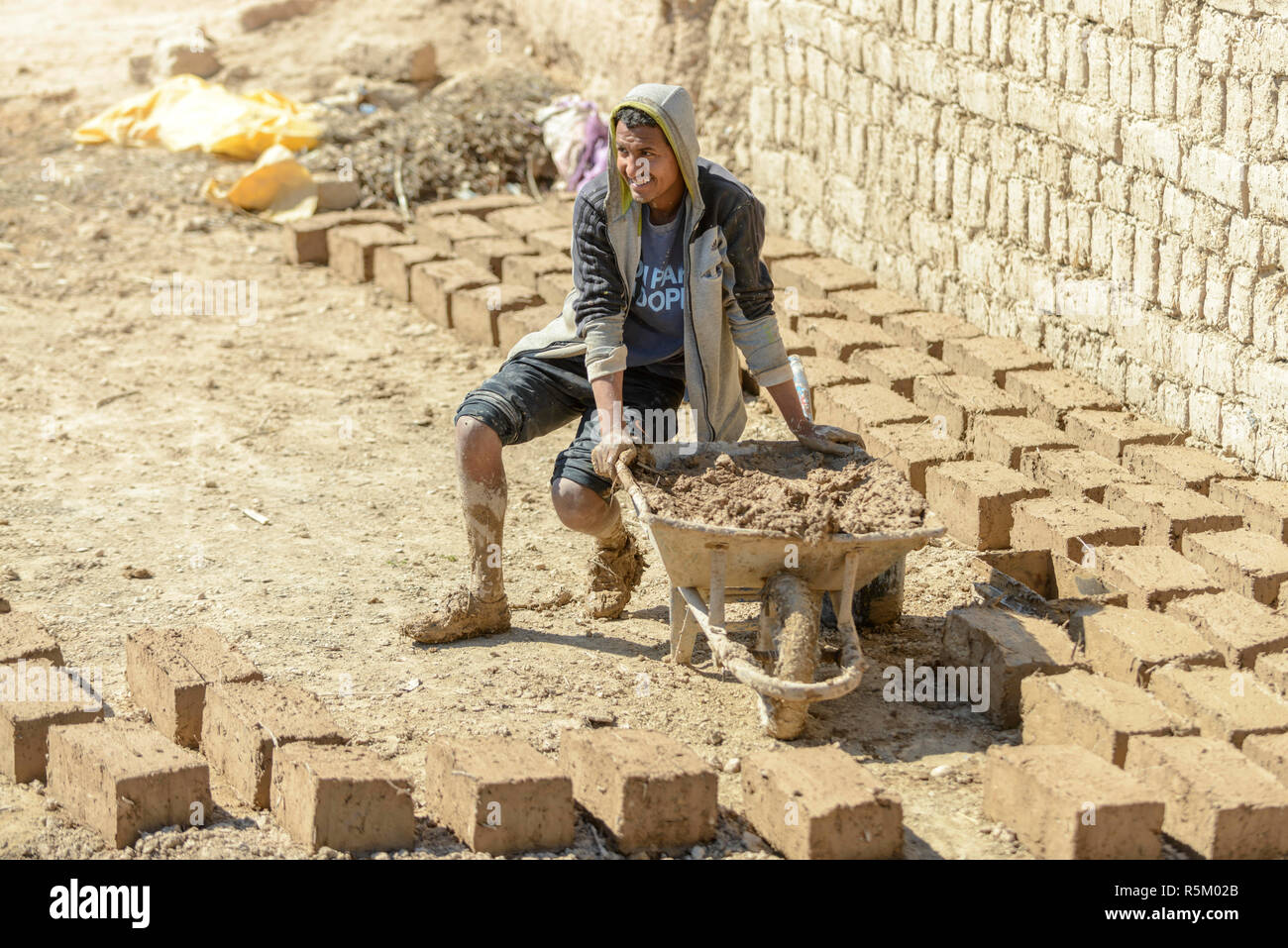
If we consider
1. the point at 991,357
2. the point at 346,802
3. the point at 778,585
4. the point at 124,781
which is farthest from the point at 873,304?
the point at 124,781

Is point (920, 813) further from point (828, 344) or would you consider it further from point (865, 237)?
point (865, 237)

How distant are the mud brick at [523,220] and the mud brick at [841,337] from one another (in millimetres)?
2208

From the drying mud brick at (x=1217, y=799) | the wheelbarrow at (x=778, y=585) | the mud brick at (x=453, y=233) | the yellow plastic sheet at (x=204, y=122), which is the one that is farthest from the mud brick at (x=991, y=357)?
the yellow plastic sheet at (x=204, y=122)

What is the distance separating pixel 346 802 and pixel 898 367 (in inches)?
142

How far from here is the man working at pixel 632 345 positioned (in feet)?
14.3

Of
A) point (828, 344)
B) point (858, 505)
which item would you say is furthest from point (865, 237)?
point (858, 505)

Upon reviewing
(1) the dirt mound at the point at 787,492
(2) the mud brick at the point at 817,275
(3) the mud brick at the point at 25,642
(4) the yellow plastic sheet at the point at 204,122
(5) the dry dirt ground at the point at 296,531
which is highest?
(1) the dirt mound at the point at 787,492

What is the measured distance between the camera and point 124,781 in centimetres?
354

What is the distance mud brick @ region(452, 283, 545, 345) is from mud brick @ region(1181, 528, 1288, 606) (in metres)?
3.69

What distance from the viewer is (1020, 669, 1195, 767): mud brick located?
3826mm

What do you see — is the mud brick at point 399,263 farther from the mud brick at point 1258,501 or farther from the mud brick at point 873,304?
the mud brick at point 1258,501

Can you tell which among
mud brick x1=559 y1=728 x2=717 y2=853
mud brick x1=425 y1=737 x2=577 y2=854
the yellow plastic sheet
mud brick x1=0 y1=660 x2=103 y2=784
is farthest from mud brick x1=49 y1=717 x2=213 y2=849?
the yellow plastic sheet

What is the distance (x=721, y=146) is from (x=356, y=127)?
9.34 ft

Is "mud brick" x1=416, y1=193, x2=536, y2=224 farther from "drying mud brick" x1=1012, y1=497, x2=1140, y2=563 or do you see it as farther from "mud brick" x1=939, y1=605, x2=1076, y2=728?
"mud brick" x1=939, y1=605, x2=1076, y2=728
